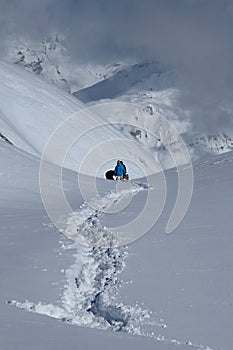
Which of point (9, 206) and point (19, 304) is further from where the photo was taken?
point (9, 206)

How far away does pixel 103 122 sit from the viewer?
2746 inches

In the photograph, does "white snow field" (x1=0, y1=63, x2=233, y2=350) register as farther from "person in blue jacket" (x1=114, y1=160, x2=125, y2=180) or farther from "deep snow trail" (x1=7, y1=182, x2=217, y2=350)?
"person in blue jacket" (x1=114, y1=160, x2=125, y2=180)

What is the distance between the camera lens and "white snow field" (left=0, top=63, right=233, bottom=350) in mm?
9367

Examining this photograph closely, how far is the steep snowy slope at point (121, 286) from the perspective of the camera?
9312 millimetres

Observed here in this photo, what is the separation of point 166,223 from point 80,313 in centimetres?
626

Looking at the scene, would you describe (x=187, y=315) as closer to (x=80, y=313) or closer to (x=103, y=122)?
(x=80, y=313)

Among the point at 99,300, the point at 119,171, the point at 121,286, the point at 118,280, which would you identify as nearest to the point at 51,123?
the point at 119,171

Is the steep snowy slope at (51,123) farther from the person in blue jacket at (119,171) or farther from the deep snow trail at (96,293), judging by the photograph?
the deep snow trail at (96,293)

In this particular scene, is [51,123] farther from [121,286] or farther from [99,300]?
[99,300]

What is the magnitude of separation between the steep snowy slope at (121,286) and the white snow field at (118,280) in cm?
2

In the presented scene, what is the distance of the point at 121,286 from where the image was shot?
473 inches

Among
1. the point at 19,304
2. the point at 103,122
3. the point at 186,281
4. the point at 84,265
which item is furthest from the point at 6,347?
the point at 103,122

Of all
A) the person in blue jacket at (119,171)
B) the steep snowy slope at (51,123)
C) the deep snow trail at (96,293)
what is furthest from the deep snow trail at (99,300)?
the steep snowy slope at (51,123)

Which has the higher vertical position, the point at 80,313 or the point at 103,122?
the point at 103,122
